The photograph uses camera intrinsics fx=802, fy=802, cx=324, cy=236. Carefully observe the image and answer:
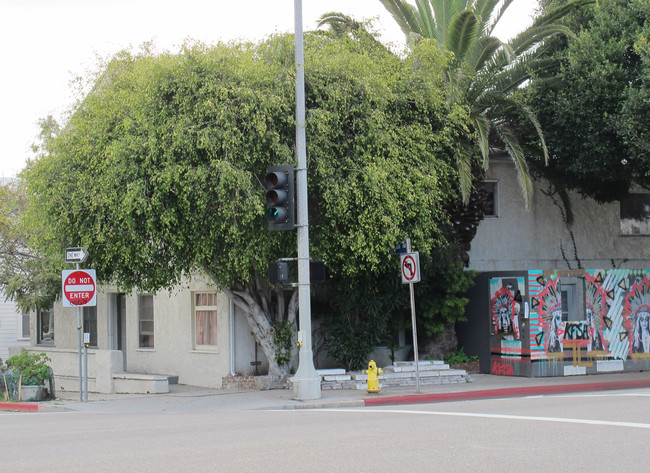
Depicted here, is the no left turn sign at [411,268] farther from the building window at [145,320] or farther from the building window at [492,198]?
the building window at [145,320]

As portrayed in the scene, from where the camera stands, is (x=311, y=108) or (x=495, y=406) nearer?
(x=495, y=406)

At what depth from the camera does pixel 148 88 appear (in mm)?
16094

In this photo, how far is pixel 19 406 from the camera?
668 inches

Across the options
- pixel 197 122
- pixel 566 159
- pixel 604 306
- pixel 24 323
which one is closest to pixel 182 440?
pixel 197 122

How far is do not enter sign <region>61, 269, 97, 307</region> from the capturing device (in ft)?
55.2

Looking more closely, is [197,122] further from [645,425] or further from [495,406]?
[645,425]

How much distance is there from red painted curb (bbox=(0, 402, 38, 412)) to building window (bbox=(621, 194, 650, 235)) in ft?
61.3

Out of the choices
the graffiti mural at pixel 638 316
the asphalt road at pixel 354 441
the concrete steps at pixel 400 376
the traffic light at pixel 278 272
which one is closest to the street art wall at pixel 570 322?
the graffiti mural at pixel 638 316

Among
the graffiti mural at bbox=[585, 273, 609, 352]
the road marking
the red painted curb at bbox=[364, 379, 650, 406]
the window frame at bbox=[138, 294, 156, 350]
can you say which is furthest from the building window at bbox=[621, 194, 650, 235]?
the road marking

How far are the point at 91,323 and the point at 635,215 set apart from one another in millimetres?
17981

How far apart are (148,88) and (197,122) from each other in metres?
1.24

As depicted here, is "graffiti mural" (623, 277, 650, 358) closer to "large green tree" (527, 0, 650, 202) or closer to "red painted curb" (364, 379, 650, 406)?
"red painted curb" (364, 379, 650, 406)

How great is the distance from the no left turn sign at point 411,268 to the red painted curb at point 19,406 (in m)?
8.14

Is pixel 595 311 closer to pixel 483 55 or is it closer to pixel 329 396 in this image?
pixel 483 55
